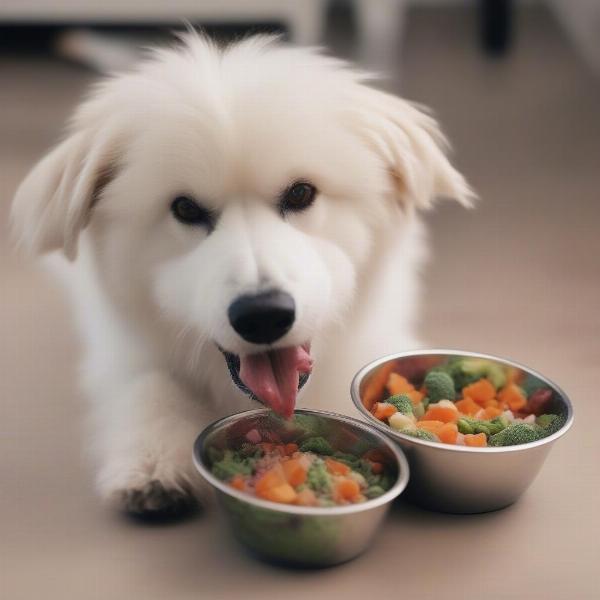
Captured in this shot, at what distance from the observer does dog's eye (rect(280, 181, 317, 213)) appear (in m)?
1.63

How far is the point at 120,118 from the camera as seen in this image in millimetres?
1659

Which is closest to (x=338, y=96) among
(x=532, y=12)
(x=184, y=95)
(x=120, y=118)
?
(x=184, y=95)

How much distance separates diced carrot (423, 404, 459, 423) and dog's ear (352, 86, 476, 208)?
0.36 meters

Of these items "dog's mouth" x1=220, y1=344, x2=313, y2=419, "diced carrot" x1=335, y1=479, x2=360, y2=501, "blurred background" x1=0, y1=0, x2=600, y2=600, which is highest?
"dog's mouth" x1=220, y1=344, x2=313, y2=419

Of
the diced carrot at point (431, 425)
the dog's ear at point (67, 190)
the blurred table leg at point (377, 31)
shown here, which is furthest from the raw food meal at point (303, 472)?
the blurred table leg at point (377, 31)

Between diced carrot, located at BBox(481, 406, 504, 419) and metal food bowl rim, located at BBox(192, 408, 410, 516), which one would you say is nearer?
metal food bowl rim, located at BBox(192, 408, 410, 516)

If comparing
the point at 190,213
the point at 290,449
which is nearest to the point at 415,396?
the point at 290,449

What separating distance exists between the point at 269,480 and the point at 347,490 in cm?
11

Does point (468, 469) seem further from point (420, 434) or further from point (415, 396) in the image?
point (415, 396)

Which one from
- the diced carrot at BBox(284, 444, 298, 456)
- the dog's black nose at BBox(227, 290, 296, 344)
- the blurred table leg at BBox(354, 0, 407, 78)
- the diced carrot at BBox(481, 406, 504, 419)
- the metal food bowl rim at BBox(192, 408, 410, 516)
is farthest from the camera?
the blurred table leg at BBox(354, 0, 407, 78)

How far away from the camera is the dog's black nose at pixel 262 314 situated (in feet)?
4.81

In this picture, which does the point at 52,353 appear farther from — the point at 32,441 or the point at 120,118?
the point at 120,118

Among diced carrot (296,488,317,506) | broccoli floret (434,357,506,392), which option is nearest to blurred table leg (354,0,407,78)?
broccoli floret (434,357,506,392)

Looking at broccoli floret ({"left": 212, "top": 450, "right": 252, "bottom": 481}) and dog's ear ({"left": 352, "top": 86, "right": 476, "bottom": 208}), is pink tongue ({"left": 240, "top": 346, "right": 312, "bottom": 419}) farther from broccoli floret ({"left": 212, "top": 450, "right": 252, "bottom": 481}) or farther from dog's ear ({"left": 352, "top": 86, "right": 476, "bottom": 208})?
dog's ear ({"left": 352, "top": 86, "right": 476, "bottom": 208})
